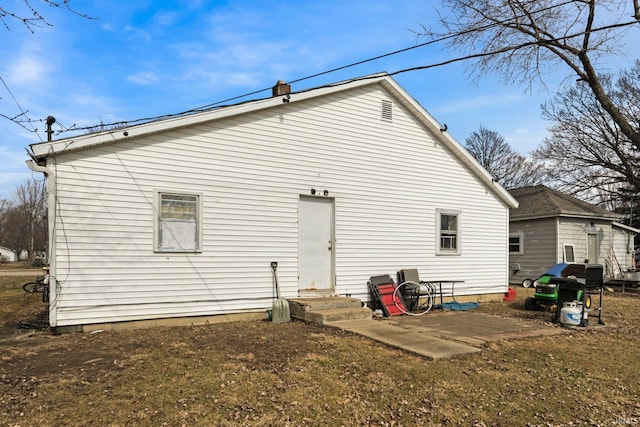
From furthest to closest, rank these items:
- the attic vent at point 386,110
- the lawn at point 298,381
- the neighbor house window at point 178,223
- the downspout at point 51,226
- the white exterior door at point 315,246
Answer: the attic vent at point 386,110, the white exterior door at point 315,246, the neighbor house window at point 178,223, the downspout at point 51,226, the lawn at point 298,381

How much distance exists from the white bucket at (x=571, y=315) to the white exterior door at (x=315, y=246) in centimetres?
476

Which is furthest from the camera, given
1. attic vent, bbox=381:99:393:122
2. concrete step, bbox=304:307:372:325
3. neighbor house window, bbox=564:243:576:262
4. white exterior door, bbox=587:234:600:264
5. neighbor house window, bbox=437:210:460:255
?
white exterior door, bbox=587:234:600:264

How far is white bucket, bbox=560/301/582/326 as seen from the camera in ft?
28.7

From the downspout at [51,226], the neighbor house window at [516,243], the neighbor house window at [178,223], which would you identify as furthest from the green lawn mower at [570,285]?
the downspout at [51,226]

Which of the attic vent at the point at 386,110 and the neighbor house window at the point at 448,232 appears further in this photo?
the neighbor house window at the point at 448,232

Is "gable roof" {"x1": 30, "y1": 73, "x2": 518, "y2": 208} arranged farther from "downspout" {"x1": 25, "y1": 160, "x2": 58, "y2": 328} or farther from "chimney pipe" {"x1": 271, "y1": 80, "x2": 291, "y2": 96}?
"chimney pipe" {"x1": 271, "y1": 80, "x2": 291, "y2": 96}

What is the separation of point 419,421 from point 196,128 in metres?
6.67

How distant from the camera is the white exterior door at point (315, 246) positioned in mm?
9867

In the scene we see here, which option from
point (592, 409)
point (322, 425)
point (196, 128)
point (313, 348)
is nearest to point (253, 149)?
point (196, 128)

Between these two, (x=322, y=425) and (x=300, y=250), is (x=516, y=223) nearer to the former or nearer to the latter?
(x=300, y=250)

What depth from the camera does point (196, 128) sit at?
866 cm

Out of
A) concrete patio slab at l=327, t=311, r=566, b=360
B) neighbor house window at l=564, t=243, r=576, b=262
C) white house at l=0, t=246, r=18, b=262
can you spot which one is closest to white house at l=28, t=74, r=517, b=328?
concrete patio slab at l=327, t=311, r=566, b=360

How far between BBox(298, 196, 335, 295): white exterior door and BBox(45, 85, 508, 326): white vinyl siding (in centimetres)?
21

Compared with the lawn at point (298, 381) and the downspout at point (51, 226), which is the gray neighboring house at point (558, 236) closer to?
the lawn at point (298, 381)
